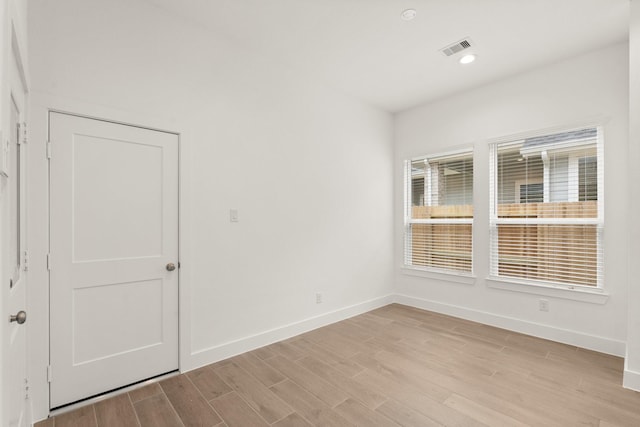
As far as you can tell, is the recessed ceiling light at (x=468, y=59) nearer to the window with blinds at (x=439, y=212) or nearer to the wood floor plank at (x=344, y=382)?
the window with blinds at (x=439, y=212)

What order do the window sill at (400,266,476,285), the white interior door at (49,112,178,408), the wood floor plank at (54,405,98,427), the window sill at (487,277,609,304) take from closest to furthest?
the wood floor plank at (54,405,98,427), the white interior door at (49,112,178,408), the window sill at (487,277,609,304), the window sill at (400,266,476,285)

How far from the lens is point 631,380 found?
8.01 feet

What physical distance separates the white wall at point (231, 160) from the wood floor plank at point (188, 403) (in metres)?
0.20

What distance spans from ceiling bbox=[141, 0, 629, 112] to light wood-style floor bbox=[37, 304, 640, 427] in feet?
10.2

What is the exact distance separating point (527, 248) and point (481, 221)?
0.59 meters

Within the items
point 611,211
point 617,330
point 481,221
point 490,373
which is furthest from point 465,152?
point 490,373

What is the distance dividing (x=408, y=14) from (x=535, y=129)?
2.11 metres

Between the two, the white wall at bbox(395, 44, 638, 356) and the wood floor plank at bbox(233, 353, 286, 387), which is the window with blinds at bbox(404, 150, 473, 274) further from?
the wood floor plank at bbox(233, 353, 286, 387)

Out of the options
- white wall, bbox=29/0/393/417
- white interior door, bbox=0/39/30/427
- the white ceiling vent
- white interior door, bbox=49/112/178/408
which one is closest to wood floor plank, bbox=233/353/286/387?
white wall, bbox=29/0/393/417

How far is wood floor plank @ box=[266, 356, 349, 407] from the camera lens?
235cm

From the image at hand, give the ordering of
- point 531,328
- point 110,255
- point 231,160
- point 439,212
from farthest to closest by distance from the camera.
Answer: point 439,212 < point 531,328 < point 231,160 < point 110,255

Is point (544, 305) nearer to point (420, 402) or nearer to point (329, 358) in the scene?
point (420, 402)

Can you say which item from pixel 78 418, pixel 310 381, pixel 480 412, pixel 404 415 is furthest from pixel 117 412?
pixel 480 412

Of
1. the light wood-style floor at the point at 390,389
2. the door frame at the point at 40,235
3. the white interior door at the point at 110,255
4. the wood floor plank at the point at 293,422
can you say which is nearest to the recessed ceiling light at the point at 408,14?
the white interior door at the point at 110,255
